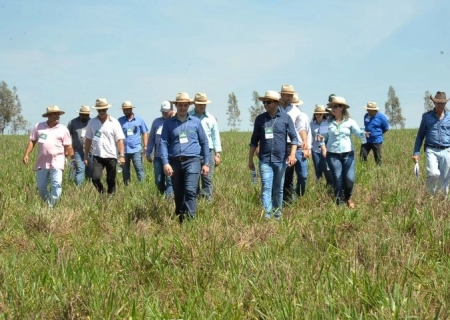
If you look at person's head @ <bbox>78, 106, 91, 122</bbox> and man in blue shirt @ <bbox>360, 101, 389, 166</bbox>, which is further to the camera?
man in blue shirt @ <bbox>360, 101, 389, 166</bbox>

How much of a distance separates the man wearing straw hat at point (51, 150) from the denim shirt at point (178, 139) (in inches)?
80.9

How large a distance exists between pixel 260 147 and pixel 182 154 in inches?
44.4

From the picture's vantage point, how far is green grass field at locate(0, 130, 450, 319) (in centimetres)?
350

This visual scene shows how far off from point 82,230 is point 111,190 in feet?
8.43

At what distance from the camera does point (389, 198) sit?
710 centimetres

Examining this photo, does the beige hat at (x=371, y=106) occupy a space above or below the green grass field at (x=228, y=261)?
above

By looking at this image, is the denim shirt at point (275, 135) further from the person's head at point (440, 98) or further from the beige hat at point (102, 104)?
the beige hat at point (102, 104)

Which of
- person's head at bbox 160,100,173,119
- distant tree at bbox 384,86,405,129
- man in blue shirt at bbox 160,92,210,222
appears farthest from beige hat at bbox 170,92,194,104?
distant tree at bbox 384,86,405,129

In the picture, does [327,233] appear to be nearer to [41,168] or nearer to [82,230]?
[82,230]

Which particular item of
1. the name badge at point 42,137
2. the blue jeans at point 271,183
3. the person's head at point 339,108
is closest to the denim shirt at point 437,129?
the person's head at point 339,108

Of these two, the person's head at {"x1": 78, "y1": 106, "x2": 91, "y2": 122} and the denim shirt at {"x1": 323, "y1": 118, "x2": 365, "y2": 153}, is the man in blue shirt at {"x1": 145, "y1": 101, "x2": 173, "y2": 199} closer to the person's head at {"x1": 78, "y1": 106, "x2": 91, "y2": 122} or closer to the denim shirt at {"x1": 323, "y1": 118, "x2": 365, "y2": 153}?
the person's head at {"x1": 78, "y1": 106, "x2": 91, "y2": 122}

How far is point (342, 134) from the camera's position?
791cm

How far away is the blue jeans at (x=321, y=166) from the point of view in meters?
8.70

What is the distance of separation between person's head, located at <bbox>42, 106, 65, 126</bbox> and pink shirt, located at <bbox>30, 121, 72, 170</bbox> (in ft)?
0.27
